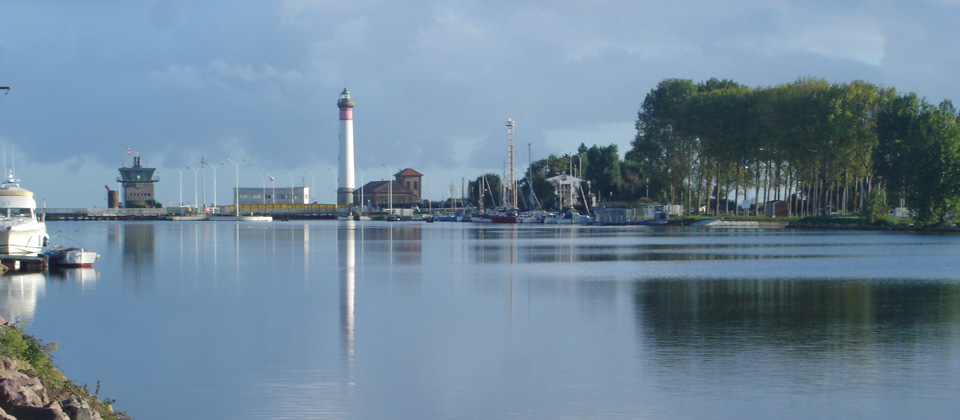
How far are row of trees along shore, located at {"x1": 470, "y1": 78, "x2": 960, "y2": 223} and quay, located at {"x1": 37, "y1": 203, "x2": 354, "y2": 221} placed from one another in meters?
78.8

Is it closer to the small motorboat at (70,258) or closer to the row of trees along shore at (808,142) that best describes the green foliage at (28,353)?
the small motorboat at (70,258)

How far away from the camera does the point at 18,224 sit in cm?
3931

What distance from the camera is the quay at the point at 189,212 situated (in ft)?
581

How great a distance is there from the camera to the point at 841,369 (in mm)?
16812

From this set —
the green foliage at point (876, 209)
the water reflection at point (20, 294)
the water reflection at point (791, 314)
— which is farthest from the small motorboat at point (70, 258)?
the green foliage at point (876, 209)

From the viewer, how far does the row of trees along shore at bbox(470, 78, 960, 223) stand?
78312 millimetres

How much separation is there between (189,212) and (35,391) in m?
180

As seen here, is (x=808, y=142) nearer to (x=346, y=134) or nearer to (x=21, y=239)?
(x=21, y=239)

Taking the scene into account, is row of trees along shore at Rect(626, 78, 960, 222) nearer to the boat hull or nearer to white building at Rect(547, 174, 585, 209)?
white building at Rect(547, 174, 585, 209)

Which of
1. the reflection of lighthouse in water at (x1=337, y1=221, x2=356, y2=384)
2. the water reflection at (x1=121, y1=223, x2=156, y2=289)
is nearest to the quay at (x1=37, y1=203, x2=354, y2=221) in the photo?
the water reflection at (x1=121, y1=223, x2=156, y2=289)

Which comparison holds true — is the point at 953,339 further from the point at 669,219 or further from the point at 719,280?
the point at 669,219

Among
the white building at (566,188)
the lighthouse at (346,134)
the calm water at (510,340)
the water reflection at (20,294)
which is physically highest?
the lighthouse at (346,134)

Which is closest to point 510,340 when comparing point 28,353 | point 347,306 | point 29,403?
point 347,306

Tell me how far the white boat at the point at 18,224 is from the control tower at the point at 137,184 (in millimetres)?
157139
